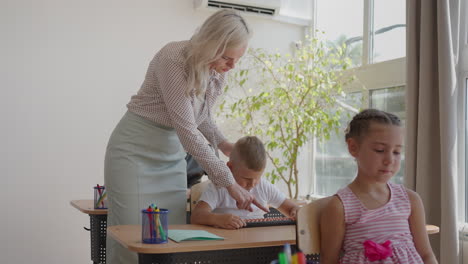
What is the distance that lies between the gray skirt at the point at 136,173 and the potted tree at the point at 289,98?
2.17 m

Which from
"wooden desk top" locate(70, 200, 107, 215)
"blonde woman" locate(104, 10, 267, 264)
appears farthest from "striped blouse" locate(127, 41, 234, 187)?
"wooden desk top" locate(70, 200, 107, 215)

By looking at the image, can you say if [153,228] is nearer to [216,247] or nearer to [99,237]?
[216,247]

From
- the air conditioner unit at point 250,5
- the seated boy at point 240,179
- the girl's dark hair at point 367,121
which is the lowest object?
the seated boy at point 240,179

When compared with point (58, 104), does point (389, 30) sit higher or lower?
higher

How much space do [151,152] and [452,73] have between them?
75.9 inches

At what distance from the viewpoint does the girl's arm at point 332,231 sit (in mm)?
1828

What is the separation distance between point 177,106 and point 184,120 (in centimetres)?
6

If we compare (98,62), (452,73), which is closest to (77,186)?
(98,62)

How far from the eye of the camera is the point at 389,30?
4.36 metres

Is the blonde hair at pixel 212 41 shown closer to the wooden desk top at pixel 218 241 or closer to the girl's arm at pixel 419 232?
the wooden desk top at pixel 218 241

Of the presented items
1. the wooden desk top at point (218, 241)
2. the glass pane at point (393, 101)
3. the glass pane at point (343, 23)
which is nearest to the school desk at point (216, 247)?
the wooden desk top at point (218, 241)

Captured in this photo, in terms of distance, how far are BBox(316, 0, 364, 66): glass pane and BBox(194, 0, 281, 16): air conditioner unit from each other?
1.55 feet

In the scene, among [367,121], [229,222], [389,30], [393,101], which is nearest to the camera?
[367,121]

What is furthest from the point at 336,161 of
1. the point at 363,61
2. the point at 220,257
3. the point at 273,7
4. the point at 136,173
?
the point at 220,257
